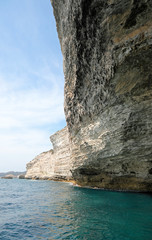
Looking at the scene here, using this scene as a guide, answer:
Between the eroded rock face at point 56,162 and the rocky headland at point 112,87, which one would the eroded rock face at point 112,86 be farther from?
the eroded rock face at point 56,162

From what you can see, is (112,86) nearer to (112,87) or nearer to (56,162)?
(112,87)

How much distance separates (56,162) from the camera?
38.4m

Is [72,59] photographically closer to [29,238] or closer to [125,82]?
[125,82]

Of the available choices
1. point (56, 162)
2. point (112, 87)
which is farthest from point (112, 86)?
point (56, 162)

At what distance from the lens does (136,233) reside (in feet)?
18.5

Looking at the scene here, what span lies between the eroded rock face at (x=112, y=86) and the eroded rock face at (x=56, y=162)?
1656 centimetres

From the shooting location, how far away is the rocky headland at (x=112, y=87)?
10.6 m

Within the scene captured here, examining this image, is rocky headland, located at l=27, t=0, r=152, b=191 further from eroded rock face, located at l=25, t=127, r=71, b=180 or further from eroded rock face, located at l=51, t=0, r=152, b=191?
eroded rock face, located at l=25, t=127, r=71, b=180

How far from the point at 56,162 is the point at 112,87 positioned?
2940 centimetres

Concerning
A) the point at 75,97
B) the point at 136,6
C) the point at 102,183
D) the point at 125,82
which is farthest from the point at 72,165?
the point at 136,6

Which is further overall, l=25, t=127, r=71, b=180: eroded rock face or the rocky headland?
l=25, t=127, r=71, b=180: eroded rock face

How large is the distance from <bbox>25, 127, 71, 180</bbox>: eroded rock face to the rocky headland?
16111mm

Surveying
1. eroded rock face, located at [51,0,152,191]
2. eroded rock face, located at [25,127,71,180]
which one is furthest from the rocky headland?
eroded rock face, located at [25,127,71,180]

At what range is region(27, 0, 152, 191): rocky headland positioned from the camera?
34.8ft
